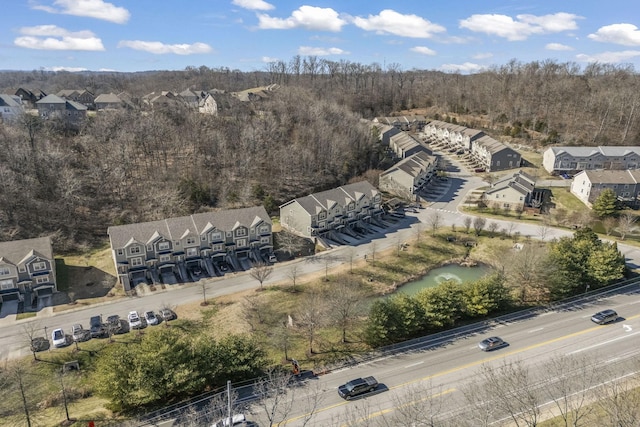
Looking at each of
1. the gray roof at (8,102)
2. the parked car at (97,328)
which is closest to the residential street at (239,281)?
the parked car at (97,328)

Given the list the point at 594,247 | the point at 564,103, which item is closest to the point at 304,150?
the point at 594,247

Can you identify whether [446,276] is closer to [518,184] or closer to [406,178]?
[406,178]

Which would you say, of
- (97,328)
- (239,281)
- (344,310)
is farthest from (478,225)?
(97,328)

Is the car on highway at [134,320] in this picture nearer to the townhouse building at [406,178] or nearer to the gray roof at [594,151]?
the townhouse building at [406,178]

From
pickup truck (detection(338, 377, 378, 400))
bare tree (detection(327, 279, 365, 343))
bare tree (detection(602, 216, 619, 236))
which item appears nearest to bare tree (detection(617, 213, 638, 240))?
bare tree (detection(602, 216, 619, 236))

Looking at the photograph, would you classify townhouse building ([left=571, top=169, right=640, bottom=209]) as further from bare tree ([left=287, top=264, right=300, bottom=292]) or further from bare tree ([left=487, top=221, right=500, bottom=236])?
bare tree ([left=287, top=264, right=300, bottom=292])

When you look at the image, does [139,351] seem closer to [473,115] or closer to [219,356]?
[219,356]
